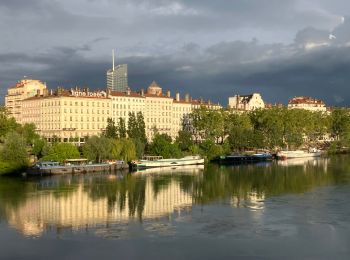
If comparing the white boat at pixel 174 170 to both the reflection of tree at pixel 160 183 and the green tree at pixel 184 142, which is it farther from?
the green tree at pixel 184 142

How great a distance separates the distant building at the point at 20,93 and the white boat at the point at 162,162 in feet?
90.6

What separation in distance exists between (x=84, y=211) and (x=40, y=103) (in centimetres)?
5033

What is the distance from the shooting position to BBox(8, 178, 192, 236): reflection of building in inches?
1136

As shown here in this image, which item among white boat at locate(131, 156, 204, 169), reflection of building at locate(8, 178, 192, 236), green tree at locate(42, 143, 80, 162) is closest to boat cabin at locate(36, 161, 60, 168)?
green tree at locate(42, 143, 80, 162)

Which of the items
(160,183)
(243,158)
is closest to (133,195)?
(160,183)

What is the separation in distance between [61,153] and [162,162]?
472 inches

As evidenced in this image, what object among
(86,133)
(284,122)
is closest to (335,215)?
(86,133)

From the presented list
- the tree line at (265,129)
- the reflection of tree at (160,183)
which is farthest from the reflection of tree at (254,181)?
the tree line at (265,129)

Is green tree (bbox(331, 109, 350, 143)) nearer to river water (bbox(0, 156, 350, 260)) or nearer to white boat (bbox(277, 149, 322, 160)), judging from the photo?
white boat (bbox(277, 149, 322, 160))

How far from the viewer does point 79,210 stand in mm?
32562

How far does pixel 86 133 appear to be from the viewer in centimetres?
7775

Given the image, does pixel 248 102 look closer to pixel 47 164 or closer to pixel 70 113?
pixel 70 113

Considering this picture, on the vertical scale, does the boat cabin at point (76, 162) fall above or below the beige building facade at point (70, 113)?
below

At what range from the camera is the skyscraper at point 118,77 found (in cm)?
10788
